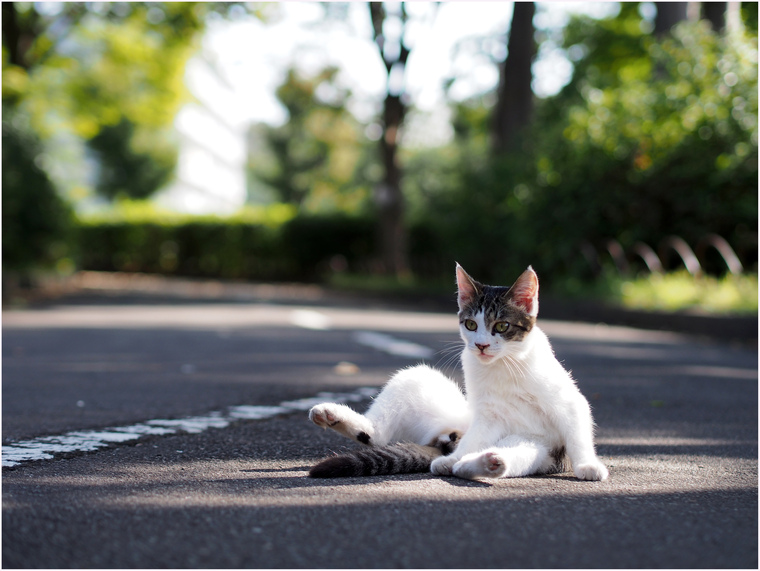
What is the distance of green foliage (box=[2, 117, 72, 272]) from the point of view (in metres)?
19.7

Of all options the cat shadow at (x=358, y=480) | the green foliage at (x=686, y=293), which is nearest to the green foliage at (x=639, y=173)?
the green foliage at (x=686, y=293)

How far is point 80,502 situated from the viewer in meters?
3.18

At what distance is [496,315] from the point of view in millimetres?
3965

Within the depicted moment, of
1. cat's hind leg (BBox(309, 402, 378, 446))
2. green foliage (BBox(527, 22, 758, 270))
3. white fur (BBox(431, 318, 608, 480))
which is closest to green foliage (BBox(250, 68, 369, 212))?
green foliage (BBox(527, 22, 758, 270))

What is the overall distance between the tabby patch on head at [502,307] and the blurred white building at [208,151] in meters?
67.9

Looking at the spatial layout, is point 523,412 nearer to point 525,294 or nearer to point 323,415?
point 525,294

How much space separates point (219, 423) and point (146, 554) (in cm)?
257

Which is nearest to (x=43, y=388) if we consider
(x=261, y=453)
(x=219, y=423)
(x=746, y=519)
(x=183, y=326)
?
(x=219, y=423)

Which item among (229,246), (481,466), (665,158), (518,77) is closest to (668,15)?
(518,77)

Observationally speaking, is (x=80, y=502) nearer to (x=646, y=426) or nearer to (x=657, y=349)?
(x=646, y=426)

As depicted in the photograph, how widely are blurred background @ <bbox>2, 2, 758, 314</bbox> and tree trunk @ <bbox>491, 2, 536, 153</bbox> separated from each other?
0.19 ft

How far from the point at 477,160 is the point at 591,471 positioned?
26.2 m

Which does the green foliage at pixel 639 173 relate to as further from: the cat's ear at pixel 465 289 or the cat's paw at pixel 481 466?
the cat's paw at pixel 481 466

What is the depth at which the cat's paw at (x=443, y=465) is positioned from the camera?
380cm
